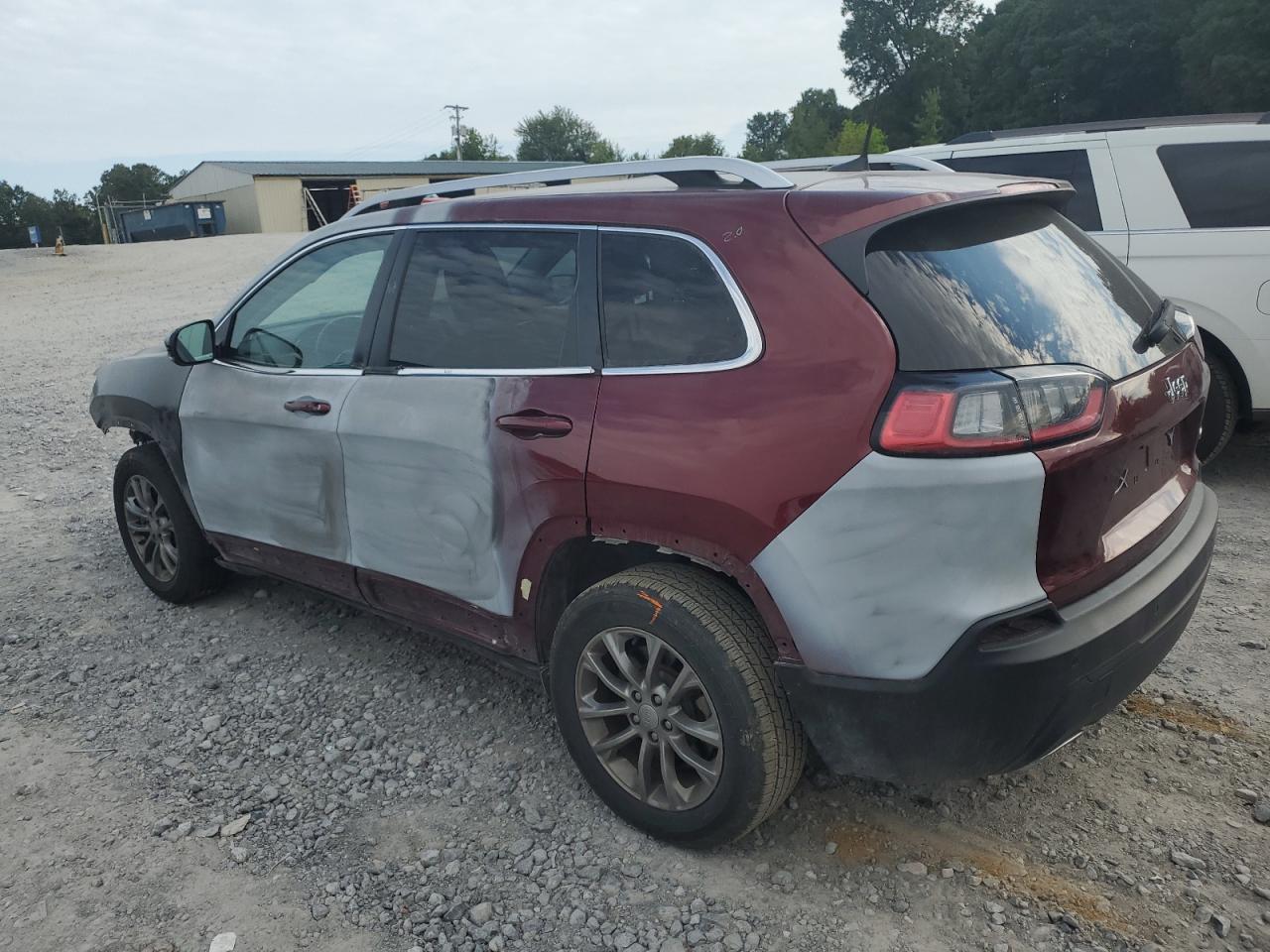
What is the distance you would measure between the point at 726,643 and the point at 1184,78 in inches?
2289

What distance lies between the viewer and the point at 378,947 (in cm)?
250

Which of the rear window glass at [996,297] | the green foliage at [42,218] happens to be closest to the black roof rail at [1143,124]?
the rear window glass at [996,297]

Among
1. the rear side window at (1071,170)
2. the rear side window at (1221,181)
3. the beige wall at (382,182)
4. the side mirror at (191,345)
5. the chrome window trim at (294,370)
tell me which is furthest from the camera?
the beige wall at (382,182)

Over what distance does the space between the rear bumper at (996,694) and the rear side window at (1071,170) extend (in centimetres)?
388

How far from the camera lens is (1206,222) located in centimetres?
541

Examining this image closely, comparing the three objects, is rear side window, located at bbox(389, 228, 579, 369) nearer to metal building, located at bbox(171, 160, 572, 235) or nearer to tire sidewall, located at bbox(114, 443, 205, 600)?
tire sidewall, located at bbox(114, 443, 205, 600)

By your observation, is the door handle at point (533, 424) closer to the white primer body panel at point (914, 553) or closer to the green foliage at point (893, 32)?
the white primer body panel at point (914, 553)

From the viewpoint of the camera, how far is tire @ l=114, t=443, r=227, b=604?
4457mm

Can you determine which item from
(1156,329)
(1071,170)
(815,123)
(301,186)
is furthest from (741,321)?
(815,123)

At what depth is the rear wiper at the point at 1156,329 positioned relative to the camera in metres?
2.64

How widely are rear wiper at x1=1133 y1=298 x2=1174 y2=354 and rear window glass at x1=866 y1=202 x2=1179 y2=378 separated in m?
0.02

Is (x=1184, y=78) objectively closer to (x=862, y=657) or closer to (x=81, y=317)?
(x=81, y=317)

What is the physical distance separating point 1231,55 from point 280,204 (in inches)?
1807

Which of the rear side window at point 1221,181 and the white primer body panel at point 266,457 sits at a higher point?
the rear side window at point 1221,181
